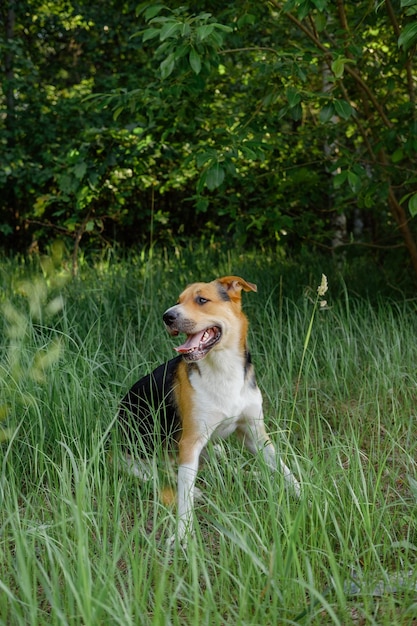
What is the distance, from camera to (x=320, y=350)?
5.21 m

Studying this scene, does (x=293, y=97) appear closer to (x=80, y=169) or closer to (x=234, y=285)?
(x=234, y=285)

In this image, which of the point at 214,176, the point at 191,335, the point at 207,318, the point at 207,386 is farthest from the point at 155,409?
the point at 214,176

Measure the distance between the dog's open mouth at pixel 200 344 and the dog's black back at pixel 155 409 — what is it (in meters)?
0.35

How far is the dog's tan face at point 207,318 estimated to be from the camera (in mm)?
3445

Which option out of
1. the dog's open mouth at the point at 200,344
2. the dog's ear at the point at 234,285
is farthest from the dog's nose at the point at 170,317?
the dog's ear at the point at 234,285

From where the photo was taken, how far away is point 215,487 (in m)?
3.29

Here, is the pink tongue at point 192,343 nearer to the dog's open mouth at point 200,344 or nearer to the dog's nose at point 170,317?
the dog's open mouth at point 200,344

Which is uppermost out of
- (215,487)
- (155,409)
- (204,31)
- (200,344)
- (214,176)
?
(204,31)

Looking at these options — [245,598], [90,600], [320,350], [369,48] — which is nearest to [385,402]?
[320,350]

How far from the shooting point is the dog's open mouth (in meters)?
3.49

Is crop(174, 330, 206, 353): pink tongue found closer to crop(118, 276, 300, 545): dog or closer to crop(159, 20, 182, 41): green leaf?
crop(118, 276, 300, 545): dog

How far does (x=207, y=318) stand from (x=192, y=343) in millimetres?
133

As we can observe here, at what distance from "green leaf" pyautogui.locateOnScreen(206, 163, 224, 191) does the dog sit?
1403 mm

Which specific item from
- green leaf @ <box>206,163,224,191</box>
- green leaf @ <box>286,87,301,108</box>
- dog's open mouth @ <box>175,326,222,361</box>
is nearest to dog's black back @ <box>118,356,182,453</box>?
dog's open mouth @ <box>175,326,222,361</box>
